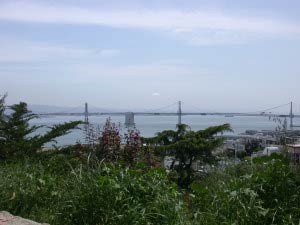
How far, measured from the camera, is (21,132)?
11.6m

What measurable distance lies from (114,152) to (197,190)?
2.74m

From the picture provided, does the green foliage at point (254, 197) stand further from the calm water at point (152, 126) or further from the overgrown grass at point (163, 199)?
the calm water at point (152, 126)

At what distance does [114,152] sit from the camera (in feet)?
26.5

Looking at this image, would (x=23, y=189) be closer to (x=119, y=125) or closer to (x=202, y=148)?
(x=119, y=125)

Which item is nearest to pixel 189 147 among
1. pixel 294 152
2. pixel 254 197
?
pixel 294 152

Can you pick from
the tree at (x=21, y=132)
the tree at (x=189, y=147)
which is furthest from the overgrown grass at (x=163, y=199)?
the tree at (x=189, y=147)

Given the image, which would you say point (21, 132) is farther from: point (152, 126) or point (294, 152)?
point (152, 126)

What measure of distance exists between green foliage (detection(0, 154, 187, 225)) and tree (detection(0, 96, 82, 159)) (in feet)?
12.6

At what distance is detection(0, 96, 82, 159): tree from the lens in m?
10.3

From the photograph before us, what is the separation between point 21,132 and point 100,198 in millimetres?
6879

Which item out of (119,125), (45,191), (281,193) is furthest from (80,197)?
(119,125)

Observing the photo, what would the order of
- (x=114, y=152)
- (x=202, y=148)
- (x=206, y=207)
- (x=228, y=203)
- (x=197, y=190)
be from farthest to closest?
1. (x=202, y=148)
2. (x=114, y=152)
3. (x=197, y=190)
4. (x=206, y=207)
5. (x=228, y=203)

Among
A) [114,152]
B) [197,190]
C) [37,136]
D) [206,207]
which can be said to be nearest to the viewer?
[206,207]

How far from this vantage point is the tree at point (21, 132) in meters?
10.3
